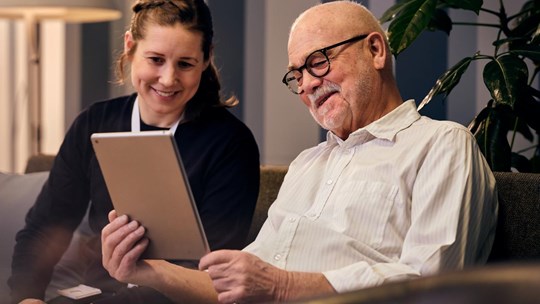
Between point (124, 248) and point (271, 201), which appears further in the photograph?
point (271, 201)

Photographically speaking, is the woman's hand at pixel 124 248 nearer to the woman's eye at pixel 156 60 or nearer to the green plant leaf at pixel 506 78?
the woman's eye at pixel 156 60

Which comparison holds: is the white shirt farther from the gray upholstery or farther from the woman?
the woman

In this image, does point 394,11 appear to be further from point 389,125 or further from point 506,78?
point 389,125

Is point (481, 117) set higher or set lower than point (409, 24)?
lower

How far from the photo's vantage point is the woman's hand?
1.43m

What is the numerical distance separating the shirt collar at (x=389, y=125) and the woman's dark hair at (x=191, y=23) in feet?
1.72

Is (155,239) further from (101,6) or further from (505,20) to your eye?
(101,6)

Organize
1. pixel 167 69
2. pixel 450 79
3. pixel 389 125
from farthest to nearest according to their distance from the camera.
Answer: pixel 167 69 → pixel 450 79 → pixel 389 125

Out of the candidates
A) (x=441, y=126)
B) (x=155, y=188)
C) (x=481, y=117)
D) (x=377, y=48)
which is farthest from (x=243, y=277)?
(x=481, y=117)

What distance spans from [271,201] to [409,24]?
0.67 metres

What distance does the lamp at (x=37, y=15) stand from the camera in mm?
3311

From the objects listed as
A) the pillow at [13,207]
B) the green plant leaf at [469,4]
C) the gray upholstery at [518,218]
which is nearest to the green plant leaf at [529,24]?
the green plant leaf at [469,4]

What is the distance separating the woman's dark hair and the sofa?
12.9 inches

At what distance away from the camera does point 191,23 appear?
6.19ft
